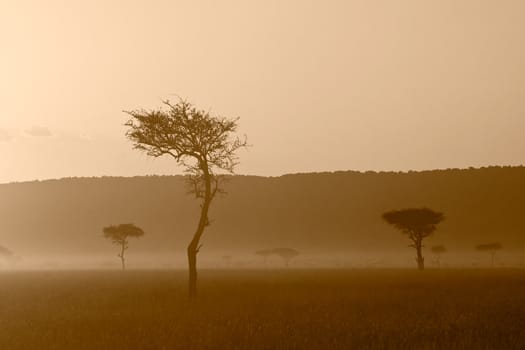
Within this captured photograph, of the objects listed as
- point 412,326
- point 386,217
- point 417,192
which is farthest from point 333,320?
point 417,192

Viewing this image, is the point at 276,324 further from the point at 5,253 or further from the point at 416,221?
the point at 5,253

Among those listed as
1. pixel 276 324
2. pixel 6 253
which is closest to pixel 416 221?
pixel 276 324

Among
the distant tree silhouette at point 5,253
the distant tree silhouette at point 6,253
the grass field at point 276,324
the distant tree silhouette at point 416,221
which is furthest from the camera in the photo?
the distant tree silhouette at point 6,253

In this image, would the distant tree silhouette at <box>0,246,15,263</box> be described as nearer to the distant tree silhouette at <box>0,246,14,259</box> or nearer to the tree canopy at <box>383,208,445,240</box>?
the distant tree silhouette at <box>0,246,14,259</box>

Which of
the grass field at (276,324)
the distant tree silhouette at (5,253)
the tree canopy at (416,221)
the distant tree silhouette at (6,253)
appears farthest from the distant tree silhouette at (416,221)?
the distant tree silhouette at (6,253)

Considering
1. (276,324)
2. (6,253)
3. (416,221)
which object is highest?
(416,221)

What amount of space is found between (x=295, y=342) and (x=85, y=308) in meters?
13.3

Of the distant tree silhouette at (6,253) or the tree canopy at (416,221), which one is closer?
the tree canopy at (416,221)

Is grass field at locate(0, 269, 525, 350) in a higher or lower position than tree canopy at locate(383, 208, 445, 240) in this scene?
lower

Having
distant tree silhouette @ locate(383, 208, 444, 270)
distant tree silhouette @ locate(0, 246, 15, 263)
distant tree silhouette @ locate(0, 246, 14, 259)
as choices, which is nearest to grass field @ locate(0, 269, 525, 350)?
distant tree silhouette @ locate(383, 208, 444, 270)

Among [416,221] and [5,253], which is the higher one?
[416,221]

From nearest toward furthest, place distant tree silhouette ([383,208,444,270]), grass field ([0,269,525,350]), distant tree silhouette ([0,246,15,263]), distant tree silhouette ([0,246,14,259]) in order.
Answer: grass field ([0,269,525,350]), distant tree silhouette ([383,208,444,270]), distant tree silhouette ([0,246,14,259]), distant tree silhouette ([0,246,15,263])

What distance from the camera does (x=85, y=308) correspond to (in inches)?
916

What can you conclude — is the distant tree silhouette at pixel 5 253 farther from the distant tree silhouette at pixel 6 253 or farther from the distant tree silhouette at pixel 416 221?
the distant tree silhouette at pixel 416 221
